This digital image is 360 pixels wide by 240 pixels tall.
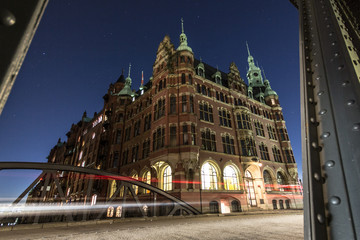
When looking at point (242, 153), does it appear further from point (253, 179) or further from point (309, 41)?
point (309, 41)

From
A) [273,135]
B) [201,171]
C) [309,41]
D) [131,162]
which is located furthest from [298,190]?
[309,41]

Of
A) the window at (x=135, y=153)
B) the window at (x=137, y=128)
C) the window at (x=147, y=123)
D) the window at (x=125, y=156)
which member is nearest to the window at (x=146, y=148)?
the window at (x=135, y=153)

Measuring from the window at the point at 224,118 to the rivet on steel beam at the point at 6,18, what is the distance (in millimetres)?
22711

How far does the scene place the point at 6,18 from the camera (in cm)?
48

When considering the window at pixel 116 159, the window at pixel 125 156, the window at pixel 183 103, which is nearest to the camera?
the window at pixel 183 103

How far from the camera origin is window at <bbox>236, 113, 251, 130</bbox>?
23.3m

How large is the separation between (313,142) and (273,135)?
99.8ft

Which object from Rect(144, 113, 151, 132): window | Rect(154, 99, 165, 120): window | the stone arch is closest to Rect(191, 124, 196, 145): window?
the stone arch

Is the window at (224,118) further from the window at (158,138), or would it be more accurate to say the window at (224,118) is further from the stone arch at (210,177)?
the window at (158,138)

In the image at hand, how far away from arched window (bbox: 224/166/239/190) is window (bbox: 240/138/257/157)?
8.30 ft

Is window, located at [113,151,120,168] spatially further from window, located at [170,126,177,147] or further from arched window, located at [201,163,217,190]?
arched window, located at [201,163,217,190]

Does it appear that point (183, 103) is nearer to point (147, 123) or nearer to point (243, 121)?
point (147, 123)

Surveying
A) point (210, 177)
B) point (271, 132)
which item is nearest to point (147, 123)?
point (210, 177)

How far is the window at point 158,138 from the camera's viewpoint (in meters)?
18.8
